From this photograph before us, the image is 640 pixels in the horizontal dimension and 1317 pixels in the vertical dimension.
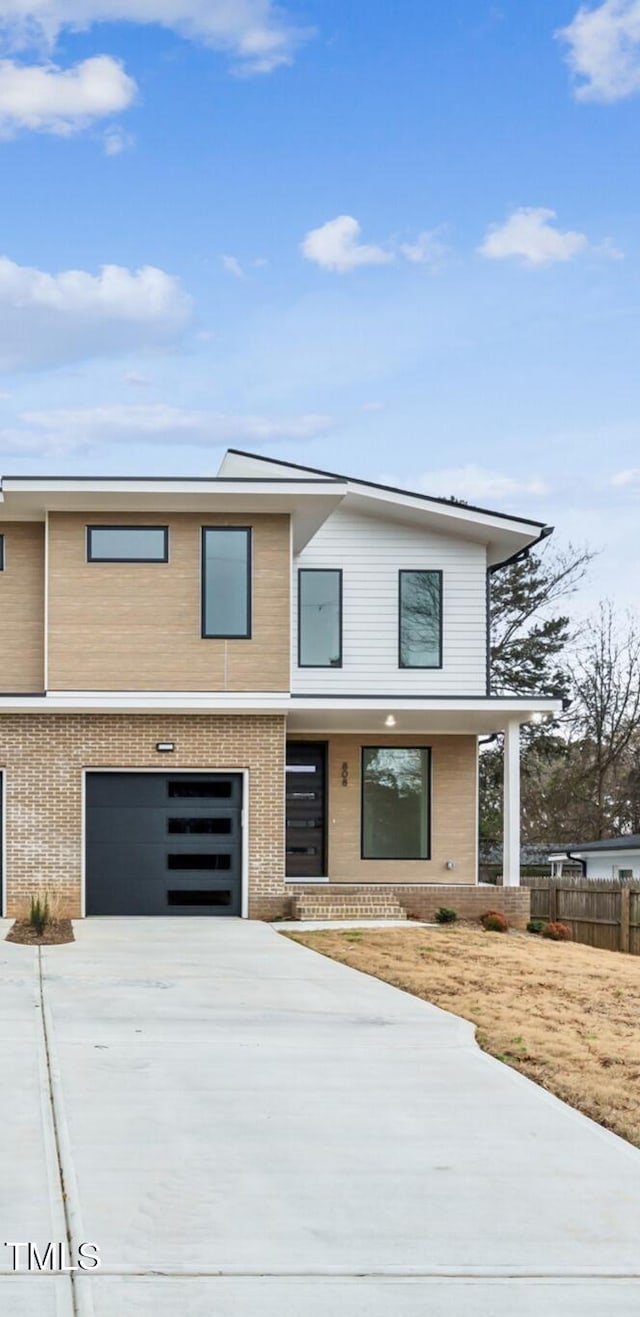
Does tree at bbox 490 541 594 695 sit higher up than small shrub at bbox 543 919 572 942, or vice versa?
tree at bbox 490 541 594 695

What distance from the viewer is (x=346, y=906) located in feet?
64.0

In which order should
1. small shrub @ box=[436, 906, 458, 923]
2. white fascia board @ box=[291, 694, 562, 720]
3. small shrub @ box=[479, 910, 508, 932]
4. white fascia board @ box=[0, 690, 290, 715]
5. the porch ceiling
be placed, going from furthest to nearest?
small shrub @ box=[436, 906, 458, 923] → small shrub @ box=[479, 910, 508, 932] → the porch ceiling → white fascia board @ box=[291, 694, 562, 720] → white fascia board @ box=[0, 690, 290, 715]

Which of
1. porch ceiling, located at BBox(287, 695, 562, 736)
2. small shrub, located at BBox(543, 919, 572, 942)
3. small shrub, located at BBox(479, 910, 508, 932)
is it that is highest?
porch ceiling, located at BBox(287, 695, 562, 736)

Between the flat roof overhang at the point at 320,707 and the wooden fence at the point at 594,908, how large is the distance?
3485 millimetres

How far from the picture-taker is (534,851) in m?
39.1

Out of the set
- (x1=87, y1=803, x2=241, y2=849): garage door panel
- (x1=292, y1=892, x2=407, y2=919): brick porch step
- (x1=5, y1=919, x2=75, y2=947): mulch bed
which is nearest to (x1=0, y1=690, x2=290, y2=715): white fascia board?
(x1=87, y1=803, x2=241, y2=849): garage door panel

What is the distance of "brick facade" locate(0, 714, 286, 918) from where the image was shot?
19.1m

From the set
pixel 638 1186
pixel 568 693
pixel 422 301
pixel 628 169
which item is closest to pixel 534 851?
pixel 568 693

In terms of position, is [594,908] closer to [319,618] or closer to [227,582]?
[319,618]

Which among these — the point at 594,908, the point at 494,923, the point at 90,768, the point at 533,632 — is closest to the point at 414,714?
the point at 494,923

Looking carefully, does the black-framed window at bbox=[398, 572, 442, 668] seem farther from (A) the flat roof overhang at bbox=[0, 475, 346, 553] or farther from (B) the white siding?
(A) the flat roof overhang at bbox=[0, 475, 346, 553]

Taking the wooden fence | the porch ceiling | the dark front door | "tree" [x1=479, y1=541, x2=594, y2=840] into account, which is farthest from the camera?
"tree" [x1=479, y1=541, x2=594, y2=840]

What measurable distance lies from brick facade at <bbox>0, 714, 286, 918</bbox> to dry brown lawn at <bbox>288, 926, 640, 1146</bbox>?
2.21m

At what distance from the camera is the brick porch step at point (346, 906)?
755 inches
